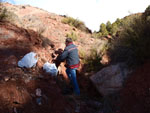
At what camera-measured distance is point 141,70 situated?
4320 mm

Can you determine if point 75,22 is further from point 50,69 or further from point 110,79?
point 110,79

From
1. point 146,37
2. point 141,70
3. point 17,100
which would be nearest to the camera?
point 17,100

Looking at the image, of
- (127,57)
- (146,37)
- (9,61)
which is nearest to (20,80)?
(9,61)

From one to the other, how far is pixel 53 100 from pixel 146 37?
10.4 ft

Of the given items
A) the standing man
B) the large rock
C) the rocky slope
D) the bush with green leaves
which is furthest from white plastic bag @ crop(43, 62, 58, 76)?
the bush with green leaves

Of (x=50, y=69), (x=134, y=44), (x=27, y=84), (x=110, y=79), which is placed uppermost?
(x=134, y=44)

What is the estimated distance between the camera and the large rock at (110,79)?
4598 millimetres

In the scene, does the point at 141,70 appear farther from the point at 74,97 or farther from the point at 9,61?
the point at 9,61

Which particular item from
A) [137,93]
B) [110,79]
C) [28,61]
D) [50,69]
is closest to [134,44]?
[110,79]

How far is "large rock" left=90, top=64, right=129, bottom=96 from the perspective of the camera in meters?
4.60

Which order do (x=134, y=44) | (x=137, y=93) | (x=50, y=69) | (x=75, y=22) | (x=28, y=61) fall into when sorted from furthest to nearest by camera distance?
(x=75, y=22)
(x=50, y=69)
(x=134, y=44)
(x=28, y=61)
(x=137, y=93)

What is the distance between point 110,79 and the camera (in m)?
4.79

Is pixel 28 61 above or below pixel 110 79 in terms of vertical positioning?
above

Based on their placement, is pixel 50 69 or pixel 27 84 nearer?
pixel 27 84
